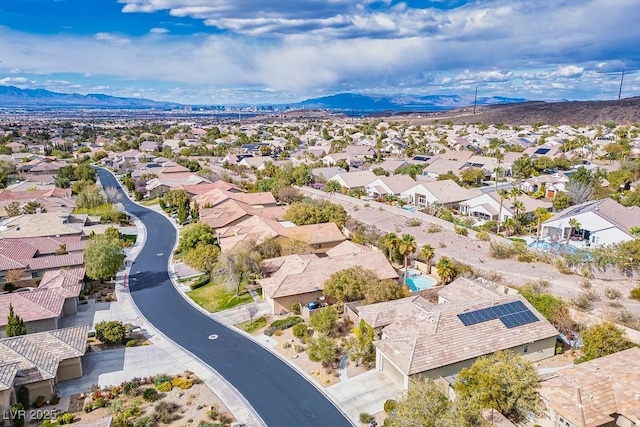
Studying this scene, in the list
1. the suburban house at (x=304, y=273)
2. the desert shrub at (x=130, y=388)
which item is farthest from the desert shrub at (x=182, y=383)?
the suburban house at (x=304, y=273)

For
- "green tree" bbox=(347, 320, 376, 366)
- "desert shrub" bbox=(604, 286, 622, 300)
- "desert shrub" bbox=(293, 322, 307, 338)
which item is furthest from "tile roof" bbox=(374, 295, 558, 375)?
"desert shrub" bbox=(604, 286, 622, 300)

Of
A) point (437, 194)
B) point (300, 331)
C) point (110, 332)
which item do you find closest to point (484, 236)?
point (437, 194)

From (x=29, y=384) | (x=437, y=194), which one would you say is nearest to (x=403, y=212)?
(x=437, y=194)

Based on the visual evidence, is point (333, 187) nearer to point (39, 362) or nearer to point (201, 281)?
point (201, 281)

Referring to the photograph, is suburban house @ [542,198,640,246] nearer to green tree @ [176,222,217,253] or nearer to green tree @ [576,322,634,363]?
green tree @ [576,322,634,363]

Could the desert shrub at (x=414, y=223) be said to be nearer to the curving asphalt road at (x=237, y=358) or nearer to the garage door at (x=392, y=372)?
the curving asphalt road at (x=237, y=358)
